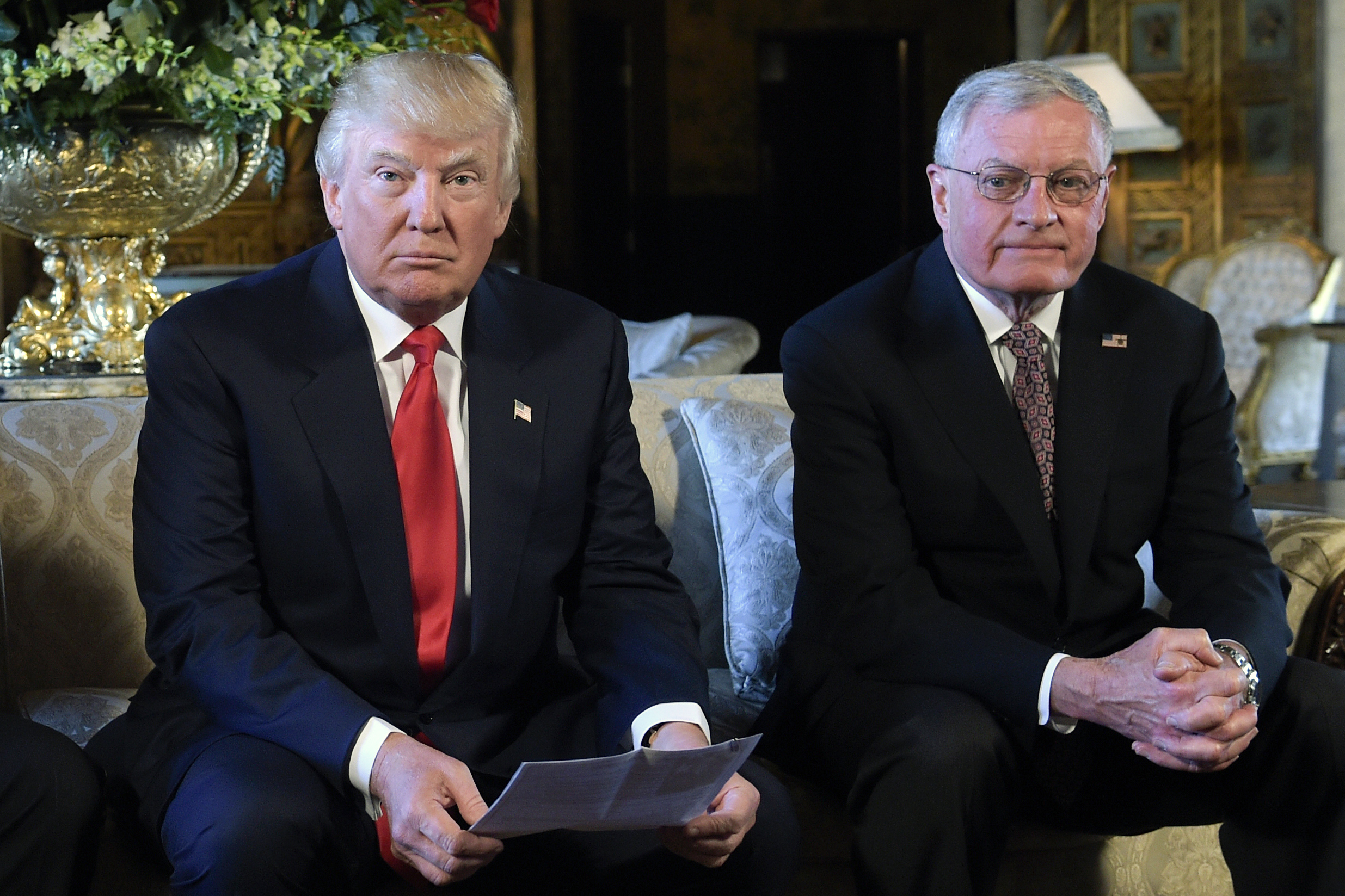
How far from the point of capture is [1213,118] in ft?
21.8

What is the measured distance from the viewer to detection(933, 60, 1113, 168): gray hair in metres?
1.80

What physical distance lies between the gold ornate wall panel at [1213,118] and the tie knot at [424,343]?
18.2 feet

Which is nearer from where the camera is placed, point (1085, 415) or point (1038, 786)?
point (1038, 786)

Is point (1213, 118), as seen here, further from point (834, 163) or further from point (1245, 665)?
point (1245, 665)

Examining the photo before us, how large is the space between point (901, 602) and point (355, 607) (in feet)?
2.16

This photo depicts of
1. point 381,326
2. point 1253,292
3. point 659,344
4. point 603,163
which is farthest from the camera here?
point 603,163

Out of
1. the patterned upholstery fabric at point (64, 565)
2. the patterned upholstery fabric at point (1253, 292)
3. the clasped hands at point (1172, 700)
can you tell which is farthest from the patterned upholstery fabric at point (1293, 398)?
the patterned upholstery fabric at point (64, 565)

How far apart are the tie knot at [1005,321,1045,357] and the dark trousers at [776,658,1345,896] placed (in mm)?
479

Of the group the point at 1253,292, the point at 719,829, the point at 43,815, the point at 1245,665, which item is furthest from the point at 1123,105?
the point at 43,815

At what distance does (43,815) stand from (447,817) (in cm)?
42

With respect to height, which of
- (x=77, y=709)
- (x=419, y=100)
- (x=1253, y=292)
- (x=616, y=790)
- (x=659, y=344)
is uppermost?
(x=419, y=100)

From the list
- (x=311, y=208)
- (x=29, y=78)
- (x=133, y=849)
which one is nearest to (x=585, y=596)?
(x=133, y=849)

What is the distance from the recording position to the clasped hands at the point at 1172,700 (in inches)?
60.7

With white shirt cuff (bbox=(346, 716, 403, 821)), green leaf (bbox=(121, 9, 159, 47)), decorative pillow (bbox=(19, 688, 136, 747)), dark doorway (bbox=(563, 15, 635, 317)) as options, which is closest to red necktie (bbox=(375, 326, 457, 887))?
white shirt cuff (bbox=(346, 716, 403, 821))
